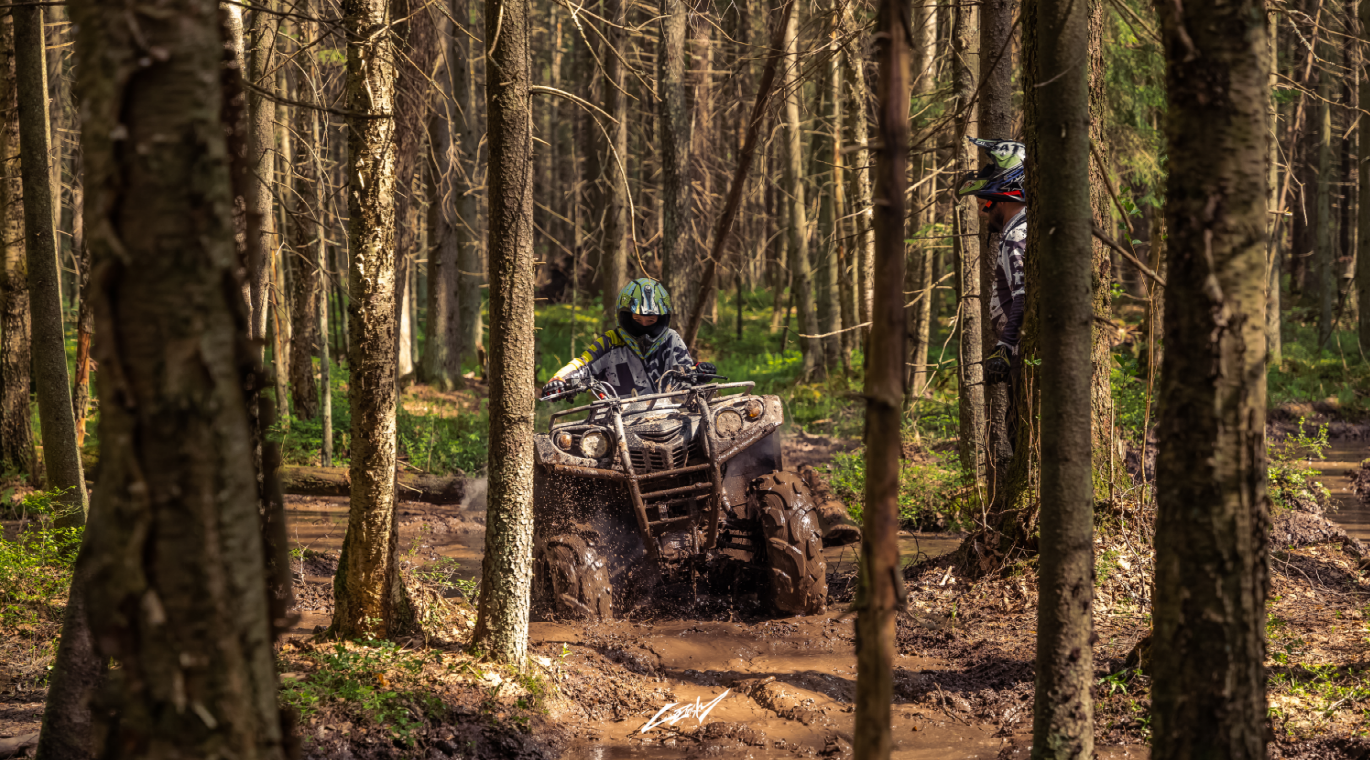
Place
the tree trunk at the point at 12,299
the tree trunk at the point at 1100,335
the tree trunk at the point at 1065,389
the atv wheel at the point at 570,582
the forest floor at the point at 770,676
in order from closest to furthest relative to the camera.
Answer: the tree trunk at the point at 1065,389 → the forest floor at the point at 770,676 → the tree trunk at the point at 1100,335 → the atv wheel at the point at 570,582 → the tree trunk at the point at 12,299

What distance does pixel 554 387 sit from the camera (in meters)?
7.27

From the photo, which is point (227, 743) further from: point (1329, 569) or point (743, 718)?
point (1329, 569)

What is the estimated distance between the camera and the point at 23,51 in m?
6.45

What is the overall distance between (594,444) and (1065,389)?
373cm

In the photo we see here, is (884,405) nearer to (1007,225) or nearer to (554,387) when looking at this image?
(1007,225)

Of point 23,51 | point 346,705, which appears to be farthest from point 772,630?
point 23,51

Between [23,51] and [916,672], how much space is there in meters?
6.95

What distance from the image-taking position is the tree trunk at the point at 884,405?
2670 millimetres

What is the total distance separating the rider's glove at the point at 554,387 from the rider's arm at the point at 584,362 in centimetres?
5

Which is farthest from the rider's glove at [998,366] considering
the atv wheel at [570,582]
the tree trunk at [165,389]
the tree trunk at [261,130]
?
the tree trunk at [165,389]

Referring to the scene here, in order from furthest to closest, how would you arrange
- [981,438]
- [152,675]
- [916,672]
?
1. [981,438]
2. [916,672]
3. [152,675]

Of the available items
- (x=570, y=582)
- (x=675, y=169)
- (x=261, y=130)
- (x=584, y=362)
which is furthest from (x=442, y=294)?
(x=570, y=582)

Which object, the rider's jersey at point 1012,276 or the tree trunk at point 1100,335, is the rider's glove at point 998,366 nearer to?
the rider's jersey at point 1012,276

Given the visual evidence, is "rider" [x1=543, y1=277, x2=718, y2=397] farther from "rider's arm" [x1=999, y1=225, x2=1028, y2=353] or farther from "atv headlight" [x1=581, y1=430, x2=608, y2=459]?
"rider's arm" [x1=999, y1=225, x2=1028, y2=353]
